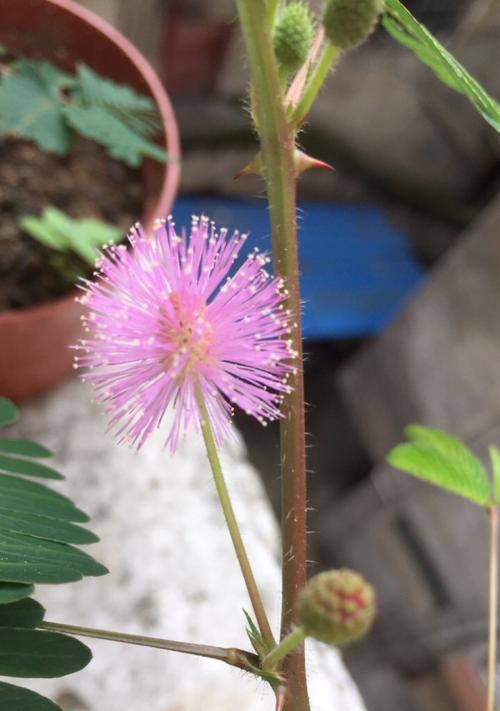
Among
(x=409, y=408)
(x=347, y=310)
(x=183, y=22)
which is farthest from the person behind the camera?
(x=347, y=310)

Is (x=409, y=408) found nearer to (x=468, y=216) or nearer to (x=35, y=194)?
(x=468, y=216)

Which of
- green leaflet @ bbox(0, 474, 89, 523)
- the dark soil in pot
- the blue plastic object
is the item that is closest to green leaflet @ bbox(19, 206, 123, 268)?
the dark soil in pot

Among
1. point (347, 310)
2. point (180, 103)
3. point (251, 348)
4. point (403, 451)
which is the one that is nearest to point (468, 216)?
point (347, 310)

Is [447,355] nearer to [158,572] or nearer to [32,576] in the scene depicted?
[158,572]

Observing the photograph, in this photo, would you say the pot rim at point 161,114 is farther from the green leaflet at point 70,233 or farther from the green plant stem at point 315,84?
the green plant stem at point 315,84

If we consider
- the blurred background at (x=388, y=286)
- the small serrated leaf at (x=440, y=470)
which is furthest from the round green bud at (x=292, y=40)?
the blurred background at (x=388, y=286)
